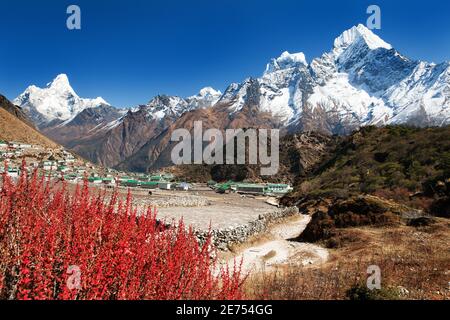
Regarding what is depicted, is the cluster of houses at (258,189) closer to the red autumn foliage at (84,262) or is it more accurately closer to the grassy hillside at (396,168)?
the grassy hillside at (396,168)

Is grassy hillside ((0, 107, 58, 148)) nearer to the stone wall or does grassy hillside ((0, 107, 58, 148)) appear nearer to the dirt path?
the stone wall

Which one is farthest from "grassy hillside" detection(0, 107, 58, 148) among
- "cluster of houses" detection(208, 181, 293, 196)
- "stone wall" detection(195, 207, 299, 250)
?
"stone wall" detection(195, 207, 299, 250)

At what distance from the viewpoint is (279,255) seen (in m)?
17.3

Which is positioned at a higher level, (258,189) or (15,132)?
(15,132)

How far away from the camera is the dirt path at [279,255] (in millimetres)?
14938

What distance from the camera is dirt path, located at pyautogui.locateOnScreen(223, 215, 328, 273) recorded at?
49.0ft

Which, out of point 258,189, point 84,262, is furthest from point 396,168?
point 258,189

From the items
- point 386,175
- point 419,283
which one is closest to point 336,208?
point 419,283

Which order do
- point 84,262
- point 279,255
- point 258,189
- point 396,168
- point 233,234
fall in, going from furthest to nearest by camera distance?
point 258,189
point 396,168
point 233,234
point 279,255
point 84,262

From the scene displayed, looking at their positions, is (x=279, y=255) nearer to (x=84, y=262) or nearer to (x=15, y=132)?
(x=84, y=262)

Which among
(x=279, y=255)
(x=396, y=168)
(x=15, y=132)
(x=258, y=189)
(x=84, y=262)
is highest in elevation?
(x=15, y=132)

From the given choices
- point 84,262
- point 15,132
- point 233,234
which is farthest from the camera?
point 15,132

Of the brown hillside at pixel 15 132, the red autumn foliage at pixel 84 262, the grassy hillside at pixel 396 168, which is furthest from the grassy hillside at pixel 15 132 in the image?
the red autumn foliage at pixel 84 262
